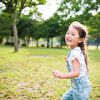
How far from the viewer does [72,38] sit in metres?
4.14

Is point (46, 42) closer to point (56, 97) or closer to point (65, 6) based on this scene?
point (65, 6)

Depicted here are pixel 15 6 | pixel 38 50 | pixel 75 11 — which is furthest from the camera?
pixel 75 11

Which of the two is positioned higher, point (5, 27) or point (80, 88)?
point (5, 27)

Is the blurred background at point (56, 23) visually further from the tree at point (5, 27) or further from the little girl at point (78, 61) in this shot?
the little girl at point (78, 61)

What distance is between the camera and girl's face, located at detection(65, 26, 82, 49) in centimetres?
414

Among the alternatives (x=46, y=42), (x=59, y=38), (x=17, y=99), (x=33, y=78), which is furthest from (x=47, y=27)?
(x=17, y=99)

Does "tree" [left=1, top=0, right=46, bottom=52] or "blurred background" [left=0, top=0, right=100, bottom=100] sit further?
"tree" [left=1, top=0, right=46, bottom=52]

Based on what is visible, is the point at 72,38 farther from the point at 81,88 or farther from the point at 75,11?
the point at 75,11

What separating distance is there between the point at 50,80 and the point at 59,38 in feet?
166

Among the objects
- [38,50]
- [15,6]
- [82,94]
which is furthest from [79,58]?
[38,50]

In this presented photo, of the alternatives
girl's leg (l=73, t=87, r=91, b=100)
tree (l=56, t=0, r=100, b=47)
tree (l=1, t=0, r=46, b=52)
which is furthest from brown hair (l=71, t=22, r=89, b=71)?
tree (l=56, t=0, r=100, b=47)

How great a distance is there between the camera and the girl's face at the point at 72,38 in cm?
414

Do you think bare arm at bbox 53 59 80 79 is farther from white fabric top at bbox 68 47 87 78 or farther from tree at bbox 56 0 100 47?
tree at bbox 56 0 100 47

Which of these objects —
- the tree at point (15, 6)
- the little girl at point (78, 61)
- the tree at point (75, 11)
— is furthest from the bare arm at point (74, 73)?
the tree at point (75, 11)
